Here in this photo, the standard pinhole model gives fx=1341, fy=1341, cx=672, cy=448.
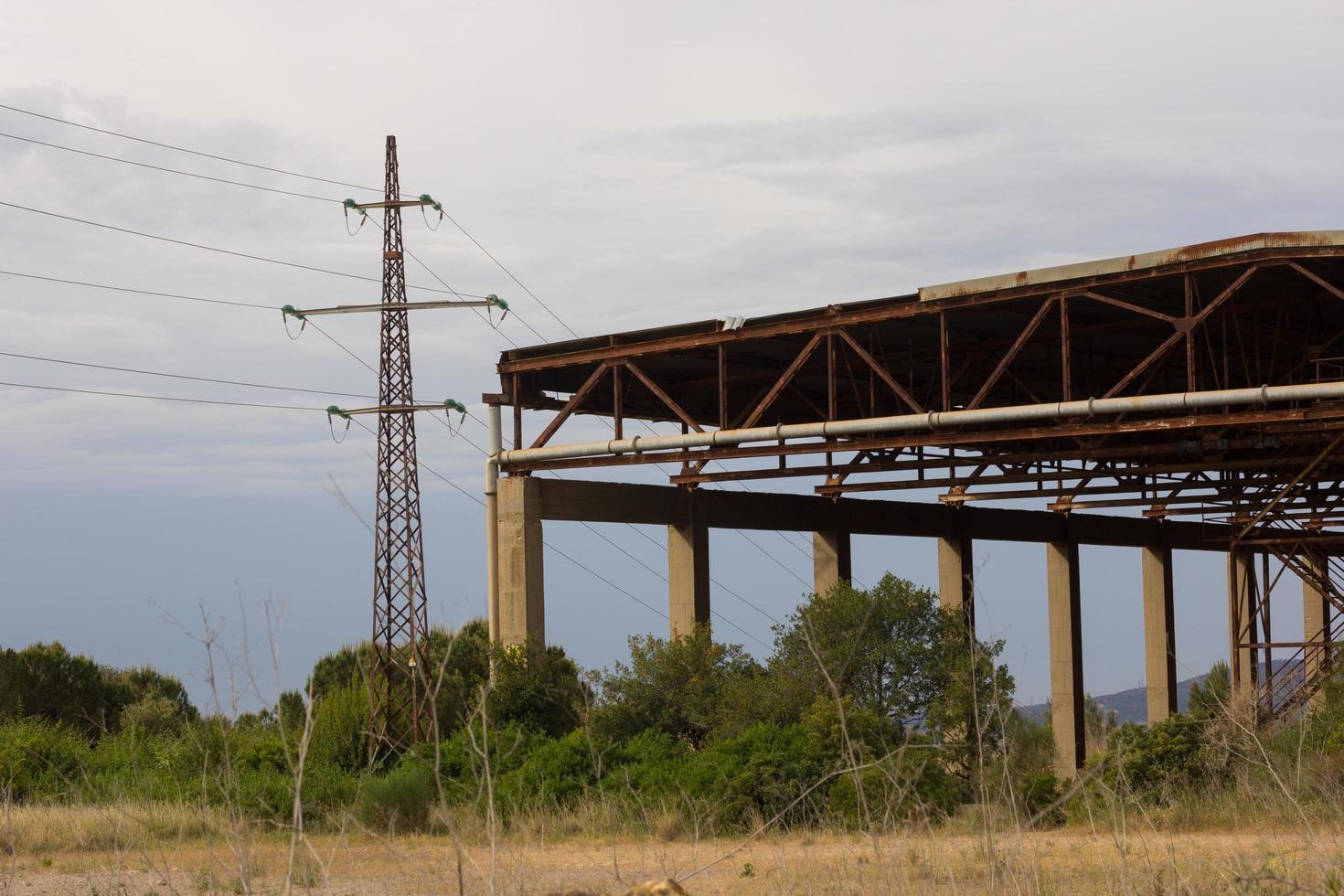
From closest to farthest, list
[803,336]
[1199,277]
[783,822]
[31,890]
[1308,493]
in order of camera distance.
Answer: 1. [31,890]
2. [783,822]
3. [1199,277]
4. [803,336]
5. [1308,493]

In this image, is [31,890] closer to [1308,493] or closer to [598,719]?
[598,719]

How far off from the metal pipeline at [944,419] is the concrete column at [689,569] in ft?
9.66

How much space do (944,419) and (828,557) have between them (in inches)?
374

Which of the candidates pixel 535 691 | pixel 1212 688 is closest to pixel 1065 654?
pixel 1212 688

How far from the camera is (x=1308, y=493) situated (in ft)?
114

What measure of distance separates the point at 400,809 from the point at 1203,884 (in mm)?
13662

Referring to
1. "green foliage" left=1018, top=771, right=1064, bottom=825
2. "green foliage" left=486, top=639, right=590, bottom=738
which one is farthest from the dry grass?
"green foliage" left=486, top=639, right=590, bottom=738

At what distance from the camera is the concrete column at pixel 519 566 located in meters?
25.1

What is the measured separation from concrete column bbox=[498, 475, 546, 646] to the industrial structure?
0.13ft

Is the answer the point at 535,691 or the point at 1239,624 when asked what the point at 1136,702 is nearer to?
the point at 1239,624

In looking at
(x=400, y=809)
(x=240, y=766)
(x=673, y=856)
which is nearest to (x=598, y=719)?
(x=400, y=809)

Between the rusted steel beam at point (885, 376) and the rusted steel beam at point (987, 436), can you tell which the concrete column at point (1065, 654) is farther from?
the rusted steel beam at point (885, 376)

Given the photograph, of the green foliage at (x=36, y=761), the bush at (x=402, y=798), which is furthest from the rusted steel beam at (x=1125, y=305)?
the green foliage at (x=36, y=761)

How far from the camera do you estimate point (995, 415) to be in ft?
70.0
